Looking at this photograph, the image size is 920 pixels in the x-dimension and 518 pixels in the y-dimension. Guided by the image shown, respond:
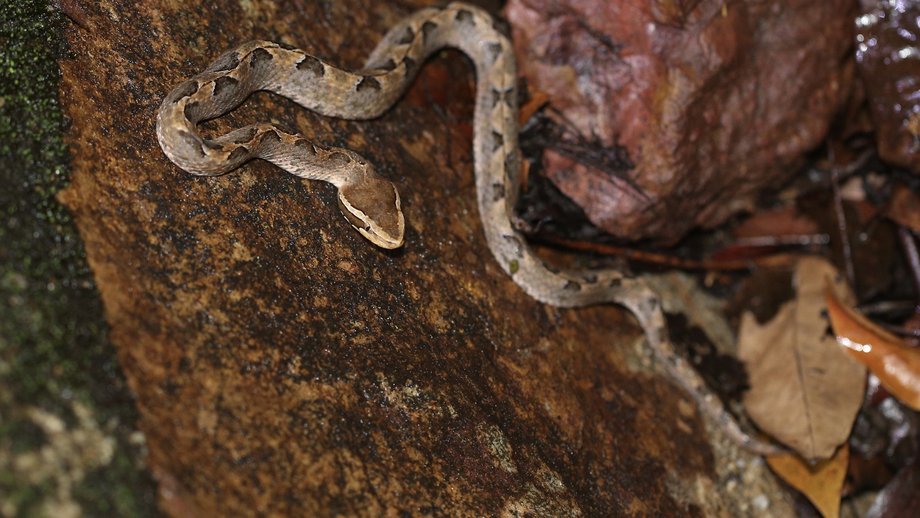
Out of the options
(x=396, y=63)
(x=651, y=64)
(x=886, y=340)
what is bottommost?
(x=396, y=63)

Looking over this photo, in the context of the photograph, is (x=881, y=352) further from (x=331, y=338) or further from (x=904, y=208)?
(x=331, y=338)

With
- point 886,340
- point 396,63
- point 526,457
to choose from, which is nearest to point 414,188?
point 396,63

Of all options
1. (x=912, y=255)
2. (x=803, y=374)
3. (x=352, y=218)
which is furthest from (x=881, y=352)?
(x=352, y=218)

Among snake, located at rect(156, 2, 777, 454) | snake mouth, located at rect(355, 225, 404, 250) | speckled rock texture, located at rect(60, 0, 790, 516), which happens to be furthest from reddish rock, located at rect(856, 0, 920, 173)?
snake mouth, located at rect(355, 225, 404, 250)

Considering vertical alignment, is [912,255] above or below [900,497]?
above

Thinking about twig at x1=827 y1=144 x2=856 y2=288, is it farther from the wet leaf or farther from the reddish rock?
the wet leaf

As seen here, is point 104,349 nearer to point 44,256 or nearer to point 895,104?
point 44,256
